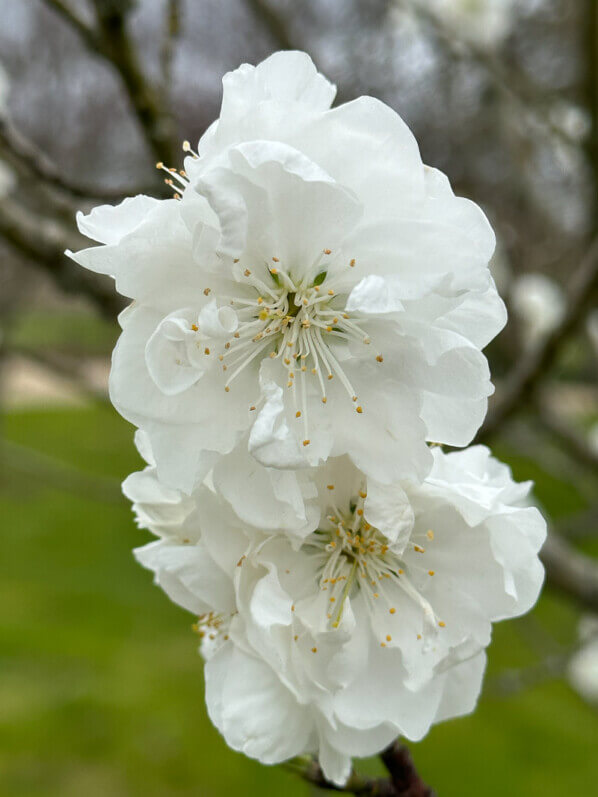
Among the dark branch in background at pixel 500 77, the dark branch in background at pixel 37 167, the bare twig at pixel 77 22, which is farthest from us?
the dark branch in background at pixel 500 77

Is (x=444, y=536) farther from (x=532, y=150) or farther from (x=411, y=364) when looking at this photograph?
(x=532, y=150)

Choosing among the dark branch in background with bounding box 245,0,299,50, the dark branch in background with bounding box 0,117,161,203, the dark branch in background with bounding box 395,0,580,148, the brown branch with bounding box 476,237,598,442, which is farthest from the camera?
the dark branch in background with bounding box 395,0,580,148

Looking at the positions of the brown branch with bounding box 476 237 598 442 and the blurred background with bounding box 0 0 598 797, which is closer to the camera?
the brown branch with bounding box 476 237 598 442

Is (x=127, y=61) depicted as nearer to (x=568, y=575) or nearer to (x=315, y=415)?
(x=315, y=415)

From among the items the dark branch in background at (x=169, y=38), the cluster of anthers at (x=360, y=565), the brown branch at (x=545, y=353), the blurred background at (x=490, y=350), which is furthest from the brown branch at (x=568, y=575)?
the dark branch in background at (x=169, y=38)

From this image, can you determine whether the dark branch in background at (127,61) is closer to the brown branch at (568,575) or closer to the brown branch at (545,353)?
the brown branch at (545,353)

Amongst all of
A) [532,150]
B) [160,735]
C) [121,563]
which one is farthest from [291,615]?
[121,563]

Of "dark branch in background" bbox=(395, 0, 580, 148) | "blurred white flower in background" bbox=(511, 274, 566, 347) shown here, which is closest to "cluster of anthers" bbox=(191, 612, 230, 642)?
"dark branch in background" bbox=(395, 0, 580, 148)

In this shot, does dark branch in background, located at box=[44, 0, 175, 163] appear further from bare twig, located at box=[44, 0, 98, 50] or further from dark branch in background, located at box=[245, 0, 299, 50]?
dark branch in background, located at box=[245, 0, 299, 50]
